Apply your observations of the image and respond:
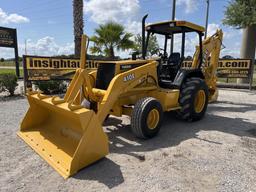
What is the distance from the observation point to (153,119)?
487 cm

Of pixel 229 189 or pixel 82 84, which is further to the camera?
pixel 82 84

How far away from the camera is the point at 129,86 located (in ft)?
15.8

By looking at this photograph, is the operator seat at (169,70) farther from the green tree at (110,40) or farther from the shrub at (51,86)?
the green tree at (110,40)

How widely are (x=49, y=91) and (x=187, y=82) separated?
647 cm

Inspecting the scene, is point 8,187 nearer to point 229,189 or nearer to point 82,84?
point 82,84

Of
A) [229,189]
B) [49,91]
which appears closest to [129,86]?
[229,189]

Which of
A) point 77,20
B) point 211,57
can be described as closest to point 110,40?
point 77,20

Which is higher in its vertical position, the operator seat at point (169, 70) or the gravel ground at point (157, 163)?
the operator seat at point (169, 70)

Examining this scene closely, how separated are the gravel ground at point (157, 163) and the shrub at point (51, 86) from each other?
168 inches

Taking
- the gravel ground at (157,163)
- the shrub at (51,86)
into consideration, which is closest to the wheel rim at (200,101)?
the gravel ground at (157,163)

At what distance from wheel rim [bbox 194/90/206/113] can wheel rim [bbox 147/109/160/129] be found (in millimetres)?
1788

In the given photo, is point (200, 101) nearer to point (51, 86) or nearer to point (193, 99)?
point (193, 99)

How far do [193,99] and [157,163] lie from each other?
2497 mm

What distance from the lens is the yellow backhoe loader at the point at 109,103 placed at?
355cm
